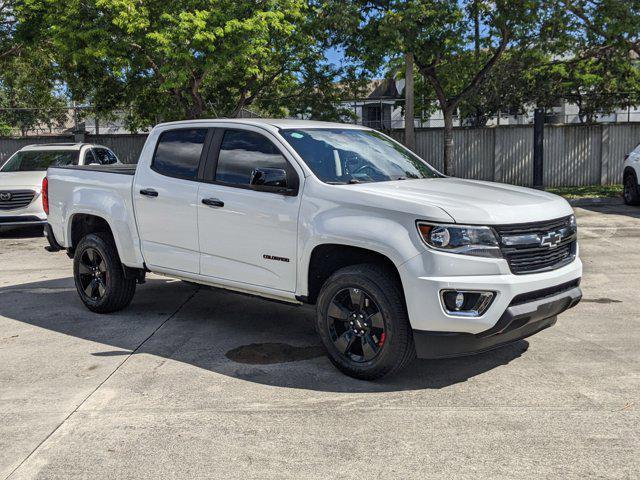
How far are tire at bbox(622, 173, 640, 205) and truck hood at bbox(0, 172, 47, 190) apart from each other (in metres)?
12.5

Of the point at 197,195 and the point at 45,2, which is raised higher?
the point at 45,2

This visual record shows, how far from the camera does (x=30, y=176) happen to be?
1321 centimetres

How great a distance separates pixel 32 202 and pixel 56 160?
73.3 inches

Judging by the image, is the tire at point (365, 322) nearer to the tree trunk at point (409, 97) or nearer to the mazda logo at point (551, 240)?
the mazda logo at point (551, 240)

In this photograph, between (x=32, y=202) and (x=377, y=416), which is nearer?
(x=377, y=416)

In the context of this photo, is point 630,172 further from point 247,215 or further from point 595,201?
point 247,215

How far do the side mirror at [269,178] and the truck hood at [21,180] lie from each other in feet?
28.2

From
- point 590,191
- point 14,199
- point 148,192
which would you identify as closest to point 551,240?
point 148,192

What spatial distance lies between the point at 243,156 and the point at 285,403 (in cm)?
223

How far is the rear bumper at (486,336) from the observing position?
4.61 meters

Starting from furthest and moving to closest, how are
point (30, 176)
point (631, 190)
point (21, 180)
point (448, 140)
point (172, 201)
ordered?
point (448, 140) → point (631, 190) → point (30, 176) → point (21, 180) → point (172, 201)

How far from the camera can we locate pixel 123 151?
80.0 feet

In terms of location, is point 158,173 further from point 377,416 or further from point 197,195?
point 377,416

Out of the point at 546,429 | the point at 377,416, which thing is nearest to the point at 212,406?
the point at 377,416
